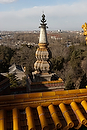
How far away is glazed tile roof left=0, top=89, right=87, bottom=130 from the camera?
2.27m

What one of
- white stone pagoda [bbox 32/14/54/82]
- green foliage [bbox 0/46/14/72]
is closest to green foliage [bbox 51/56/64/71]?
green foliage [bbox 0/46/14/72]

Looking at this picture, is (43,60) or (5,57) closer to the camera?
(43,60)

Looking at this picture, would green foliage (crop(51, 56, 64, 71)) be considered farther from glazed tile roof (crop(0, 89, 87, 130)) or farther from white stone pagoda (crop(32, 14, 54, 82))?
glazed tile roof (crop(0, 89, 87, 130))

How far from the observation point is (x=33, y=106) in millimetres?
2656

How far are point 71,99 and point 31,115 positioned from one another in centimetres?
89

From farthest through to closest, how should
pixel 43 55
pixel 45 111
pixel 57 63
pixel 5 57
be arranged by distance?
pixel 5 57 → pixel 57 63 → pixel 43 55 → pixel 45 111

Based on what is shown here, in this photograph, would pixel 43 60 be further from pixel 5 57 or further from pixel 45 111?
pixel 5 57

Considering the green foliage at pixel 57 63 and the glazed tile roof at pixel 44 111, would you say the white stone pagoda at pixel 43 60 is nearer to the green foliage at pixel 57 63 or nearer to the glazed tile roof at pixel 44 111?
the glazed tile roof at pixel 44 111

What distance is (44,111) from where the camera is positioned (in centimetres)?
262

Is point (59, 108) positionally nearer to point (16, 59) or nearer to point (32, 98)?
point (32, 98)

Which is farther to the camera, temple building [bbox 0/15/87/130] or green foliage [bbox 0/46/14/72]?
green foliage [bbox 0/46/14/72]

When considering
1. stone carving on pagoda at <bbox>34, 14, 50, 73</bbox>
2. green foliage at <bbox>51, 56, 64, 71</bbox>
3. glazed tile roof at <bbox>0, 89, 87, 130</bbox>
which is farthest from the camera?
green foliage at <bbox>51, 56, 64, 71</bbox>

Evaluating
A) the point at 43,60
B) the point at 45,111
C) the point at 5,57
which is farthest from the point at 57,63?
the point at 45,111

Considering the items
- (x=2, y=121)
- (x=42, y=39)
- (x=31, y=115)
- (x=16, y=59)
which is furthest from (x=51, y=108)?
(x=16, y=59)
